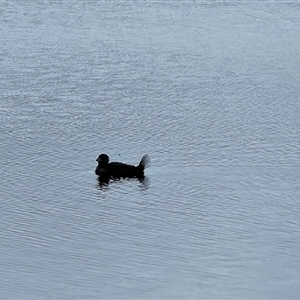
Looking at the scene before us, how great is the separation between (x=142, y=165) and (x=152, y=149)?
1486 mm

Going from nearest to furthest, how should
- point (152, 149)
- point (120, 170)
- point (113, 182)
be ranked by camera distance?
point (113, 182) → point (120, 170) → point (152, 149)

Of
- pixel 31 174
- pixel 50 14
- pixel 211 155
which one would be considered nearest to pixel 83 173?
pixel 31 174

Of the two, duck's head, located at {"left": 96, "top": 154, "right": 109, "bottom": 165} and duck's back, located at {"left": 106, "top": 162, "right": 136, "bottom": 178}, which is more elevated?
duck's head, located at {"left": 96, "top": 154, "right": 109, "bottom": 165}

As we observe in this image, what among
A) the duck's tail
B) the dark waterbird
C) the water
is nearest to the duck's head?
the dark waterbird

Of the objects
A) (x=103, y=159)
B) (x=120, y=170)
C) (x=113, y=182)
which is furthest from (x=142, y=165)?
(x=103, y=159)

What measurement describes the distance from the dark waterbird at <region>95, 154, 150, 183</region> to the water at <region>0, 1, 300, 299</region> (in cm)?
18

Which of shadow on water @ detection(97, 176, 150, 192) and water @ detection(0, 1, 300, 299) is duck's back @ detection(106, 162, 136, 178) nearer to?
shadow on water @ detection(97, 176, 150, 192)

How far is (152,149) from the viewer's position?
766 inches

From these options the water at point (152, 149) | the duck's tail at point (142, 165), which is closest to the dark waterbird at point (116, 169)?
the duck's tail at point (142, 165)

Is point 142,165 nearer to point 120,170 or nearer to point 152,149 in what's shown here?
point 120,170

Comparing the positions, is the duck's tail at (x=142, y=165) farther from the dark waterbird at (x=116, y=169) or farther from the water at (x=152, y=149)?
the water at (x=152, y=149)

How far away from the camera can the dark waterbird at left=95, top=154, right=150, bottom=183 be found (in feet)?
58.7

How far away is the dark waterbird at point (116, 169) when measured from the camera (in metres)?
17.9

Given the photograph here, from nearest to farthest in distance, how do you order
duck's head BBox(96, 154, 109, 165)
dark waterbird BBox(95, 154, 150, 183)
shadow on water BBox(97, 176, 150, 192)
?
shadow on water BBox(97, 176, 150, 192) < dark waterbird BBox(95, 154, 150, 183) < duck's head BBox(96, 154, 109, 165)
